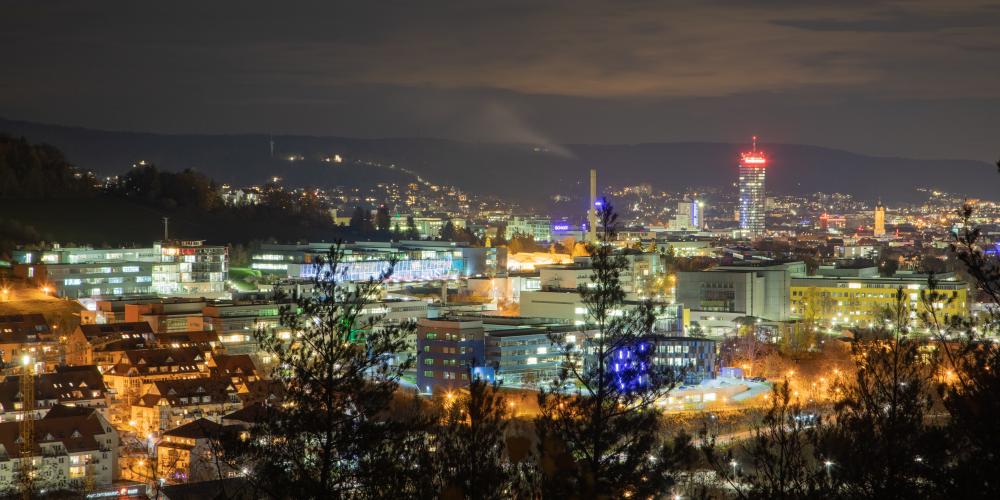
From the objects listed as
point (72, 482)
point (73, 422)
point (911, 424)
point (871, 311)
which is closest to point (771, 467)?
point (911, 424)

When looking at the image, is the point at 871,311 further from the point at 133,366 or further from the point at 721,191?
the point at 721,191

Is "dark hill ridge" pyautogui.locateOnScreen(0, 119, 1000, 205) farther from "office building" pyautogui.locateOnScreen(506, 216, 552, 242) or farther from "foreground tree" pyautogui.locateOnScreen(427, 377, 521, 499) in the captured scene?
"foreground tree" pyautogui.locateOnScreen(427, 377, 521, 499)

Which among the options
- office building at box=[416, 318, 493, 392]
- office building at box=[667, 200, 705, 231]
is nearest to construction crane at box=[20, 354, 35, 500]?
office building at box=[416, 318, 493, 392]

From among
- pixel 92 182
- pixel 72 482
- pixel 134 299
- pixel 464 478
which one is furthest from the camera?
pixel 92 182

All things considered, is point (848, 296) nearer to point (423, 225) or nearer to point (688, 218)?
point (423, 225)

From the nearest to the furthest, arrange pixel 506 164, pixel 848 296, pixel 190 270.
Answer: pixel 190 270
pixel 848 296
pixel 506 164

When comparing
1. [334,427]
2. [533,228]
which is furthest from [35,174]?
[334,427]
